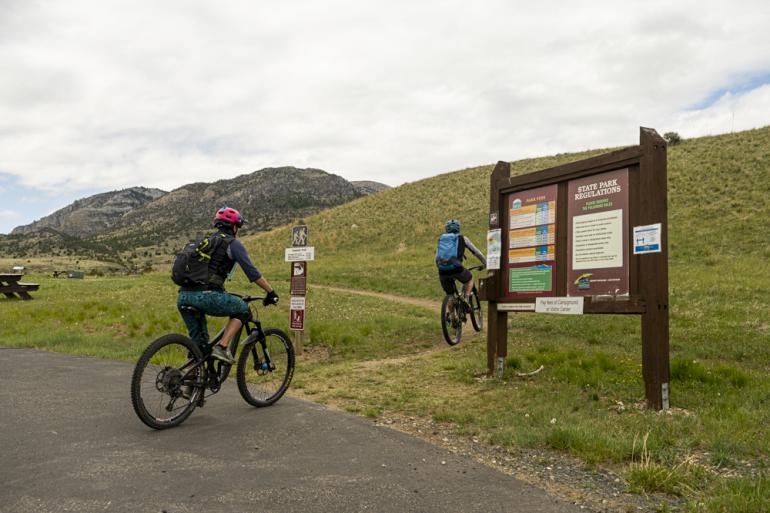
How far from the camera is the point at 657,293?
6594mm

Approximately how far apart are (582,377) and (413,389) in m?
2.36

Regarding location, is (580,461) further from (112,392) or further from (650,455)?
(112,392)

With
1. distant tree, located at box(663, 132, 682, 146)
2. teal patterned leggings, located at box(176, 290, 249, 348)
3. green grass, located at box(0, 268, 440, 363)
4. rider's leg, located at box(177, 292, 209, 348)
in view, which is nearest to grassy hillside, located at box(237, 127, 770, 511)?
green grass, located at box(0, 268, 440, 363)

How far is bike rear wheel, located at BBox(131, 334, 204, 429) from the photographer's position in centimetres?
563

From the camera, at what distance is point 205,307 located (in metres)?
6.27

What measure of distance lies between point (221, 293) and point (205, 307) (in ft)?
0.78

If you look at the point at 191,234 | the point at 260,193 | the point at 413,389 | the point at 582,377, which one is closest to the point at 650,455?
the point at 582,377

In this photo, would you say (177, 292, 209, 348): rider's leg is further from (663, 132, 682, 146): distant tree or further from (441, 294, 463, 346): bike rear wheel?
(663, 132, 682, 146): distant tree

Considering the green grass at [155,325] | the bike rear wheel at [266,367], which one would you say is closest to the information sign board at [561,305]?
the bike rear wheel at [266,367]

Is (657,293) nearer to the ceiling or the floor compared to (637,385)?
nearer to the ceiling

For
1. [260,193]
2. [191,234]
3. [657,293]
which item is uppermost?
[260,193]

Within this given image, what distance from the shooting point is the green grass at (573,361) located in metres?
4.93

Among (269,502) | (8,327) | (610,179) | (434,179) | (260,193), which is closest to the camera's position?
(269,502)

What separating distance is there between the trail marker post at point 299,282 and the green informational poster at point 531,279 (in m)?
4.07
